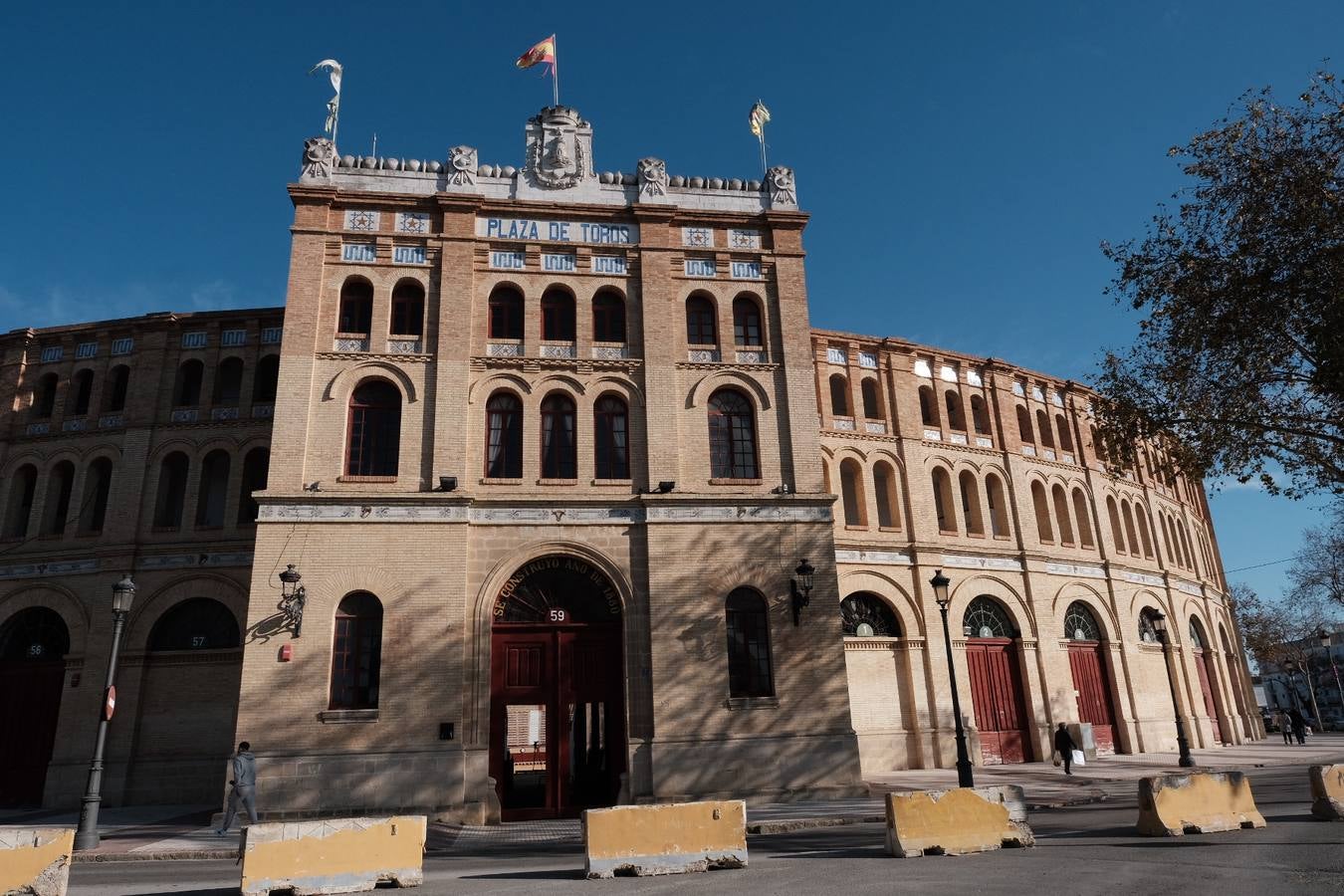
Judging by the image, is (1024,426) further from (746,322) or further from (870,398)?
(746,322)

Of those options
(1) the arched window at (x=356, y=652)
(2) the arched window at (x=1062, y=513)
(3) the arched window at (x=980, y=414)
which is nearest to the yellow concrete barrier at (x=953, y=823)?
(1) the arched window at (x=356, y=652)

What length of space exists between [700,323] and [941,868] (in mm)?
13825

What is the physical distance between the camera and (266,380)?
78.7ft

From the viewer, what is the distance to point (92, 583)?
2180cm

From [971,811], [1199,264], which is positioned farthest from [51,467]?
[1199,264]

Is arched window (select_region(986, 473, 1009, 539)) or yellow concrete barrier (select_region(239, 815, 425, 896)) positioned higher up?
arched window (select_region(986, 473, 1009, 539))

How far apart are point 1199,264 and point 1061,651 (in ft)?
47.7

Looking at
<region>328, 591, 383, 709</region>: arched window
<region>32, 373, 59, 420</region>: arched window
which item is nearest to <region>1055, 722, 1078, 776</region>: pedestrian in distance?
<region>328, 591, 383, 709</region>: arched window

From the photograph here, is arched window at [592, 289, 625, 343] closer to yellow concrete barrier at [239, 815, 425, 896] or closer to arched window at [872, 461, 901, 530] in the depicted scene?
arched window at [872, 461, 901, 530]

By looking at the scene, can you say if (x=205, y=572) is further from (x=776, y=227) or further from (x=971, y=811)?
(x=971, y=811)

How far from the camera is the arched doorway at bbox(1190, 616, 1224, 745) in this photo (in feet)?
106

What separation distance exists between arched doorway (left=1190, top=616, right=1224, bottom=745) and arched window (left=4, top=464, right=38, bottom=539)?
38.7 meters

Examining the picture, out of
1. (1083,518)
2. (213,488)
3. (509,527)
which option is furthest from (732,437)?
(1083,518)

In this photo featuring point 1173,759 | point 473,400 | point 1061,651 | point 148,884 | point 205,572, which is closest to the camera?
point 148,884
